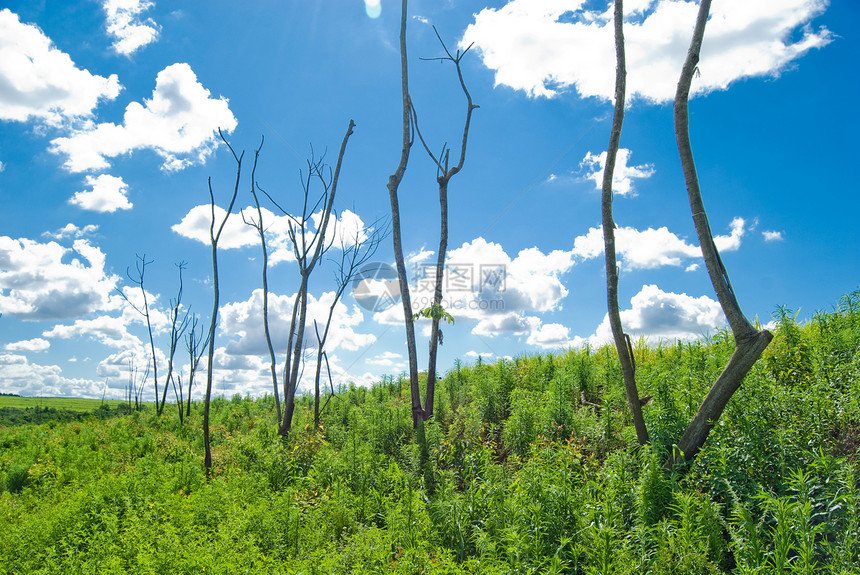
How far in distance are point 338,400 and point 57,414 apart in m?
17.6

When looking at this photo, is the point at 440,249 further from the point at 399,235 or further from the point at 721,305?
the point at 721,305

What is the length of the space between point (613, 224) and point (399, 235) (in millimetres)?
5431

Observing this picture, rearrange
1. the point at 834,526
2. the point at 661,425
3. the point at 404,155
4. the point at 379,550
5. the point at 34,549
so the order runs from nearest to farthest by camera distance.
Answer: the point at 834,526, the point at 379,550, the point at 661,425, the point at 34,549, the point at 404,155

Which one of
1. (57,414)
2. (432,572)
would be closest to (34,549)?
(432,572)

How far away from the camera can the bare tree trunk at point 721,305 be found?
5.24 metres

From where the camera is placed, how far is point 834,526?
3.79 meters

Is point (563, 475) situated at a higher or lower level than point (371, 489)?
higher

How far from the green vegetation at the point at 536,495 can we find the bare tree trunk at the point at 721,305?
170 mm

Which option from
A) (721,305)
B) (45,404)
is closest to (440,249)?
(721,305)

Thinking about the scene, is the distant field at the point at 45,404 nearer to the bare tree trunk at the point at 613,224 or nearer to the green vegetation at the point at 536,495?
the green vegetation at the point at 536,495

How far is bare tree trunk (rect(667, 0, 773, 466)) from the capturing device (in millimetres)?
5238

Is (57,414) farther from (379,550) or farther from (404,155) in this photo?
(379,550)

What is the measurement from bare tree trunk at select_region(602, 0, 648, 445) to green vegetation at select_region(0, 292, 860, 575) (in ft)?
1.55

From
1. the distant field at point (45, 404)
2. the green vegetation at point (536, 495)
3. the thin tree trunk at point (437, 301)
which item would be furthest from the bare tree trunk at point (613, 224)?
the distant field at point (45, 404)
